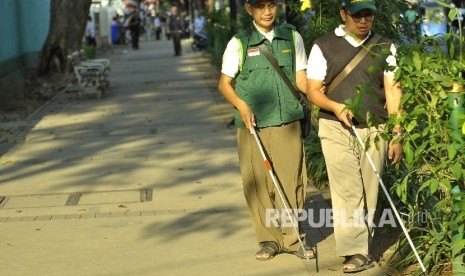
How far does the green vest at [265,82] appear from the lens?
7.27 metres

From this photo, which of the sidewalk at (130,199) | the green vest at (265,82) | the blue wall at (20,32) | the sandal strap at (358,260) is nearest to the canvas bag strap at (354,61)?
the green vest at (265,82)

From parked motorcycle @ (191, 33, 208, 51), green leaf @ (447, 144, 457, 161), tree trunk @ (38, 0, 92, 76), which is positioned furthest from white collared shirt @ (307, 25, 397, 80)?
parked motorcycle @ (191, 33, 208, 51)

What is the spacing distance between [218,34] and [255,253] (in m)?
21.7

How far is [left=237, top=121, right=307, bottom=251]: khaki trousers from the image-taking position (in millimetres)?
7344

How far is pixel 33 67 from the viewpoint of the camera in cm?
2595

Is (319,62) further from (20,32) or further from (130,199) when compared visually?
(20,32)

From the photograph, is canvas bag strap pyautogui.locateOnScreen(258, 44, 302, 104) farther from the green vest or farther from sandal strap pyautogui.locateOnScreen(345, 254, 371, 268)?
sandal strap pyautogui.locateOnScreen(345, 254, 371, 268)

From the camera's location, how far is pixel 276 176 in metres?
7.40

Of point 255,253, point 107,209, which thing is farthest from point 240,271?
point 107,209

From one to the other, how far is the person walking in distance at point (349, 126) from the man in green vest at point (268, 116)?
0.39 meters

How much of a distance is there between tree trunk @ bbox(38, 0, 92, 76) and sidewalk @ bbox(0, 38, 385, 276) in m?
7.94

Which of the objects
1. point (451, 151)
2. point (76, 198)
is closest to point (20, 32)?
point (76, 198)

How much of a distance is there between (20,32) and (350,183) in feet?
64.1

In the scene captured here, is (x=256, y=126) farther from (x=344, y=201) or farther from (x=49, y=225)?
(x=49, y=225)
